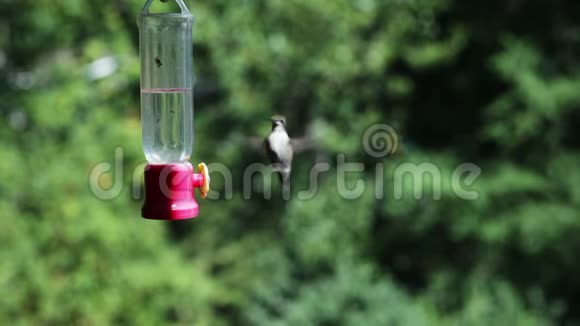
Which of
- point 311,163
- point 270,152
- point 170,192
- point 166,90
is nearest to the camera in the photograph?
point 170,192

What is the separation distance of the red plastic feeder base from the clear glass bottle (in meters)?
0.41

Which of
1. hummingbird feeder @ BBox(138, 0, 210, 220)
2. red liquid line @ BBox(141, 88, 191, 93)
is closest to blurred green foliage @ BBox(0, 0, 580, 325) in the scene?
hummingbird feeder @ BBox(138, 0, 210, 220)

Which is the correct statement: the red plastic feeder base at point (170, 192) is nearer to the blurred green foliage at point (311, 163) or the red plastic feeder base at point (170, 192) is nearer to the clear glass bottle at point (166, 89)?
the clear glass bottle at point (166, 89)

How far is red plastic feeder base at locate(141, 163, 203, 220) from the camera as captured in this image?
2357mm

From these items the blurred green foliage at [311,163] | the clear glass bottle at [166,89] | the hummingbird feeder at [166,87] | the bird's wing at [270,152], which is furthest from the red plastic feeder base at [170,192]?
the blurred green foliage at [311,163]

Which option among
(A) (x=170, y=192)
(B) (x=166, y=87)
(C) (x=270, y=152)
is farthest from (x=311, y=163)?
(A) (x=170, y=192)

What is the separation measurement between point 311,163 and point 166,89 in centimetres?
404

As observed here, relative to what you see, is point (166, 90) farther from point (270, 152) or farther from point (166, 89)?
point (270, 152)

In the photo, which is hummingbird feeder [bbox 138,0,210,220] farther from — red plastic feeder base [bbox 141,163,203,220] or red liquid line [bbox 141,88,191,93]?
red plastic feeder base [bbox 141,163,203,220]

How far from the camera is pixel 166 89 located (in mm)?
2922

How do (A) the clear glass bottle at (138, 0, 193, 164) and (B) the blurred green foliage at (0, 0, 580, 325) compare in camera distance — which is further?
(B) the blurred green foliage at (0, 0, 580, 325)

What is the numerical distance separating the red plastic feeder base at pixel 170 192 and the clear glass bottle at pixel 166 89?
0.41m

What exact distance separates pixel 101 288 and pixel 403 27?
11.6ft

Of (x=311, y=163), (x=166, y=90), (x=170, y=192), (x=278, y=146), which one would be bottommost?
(x=311, y=163)
